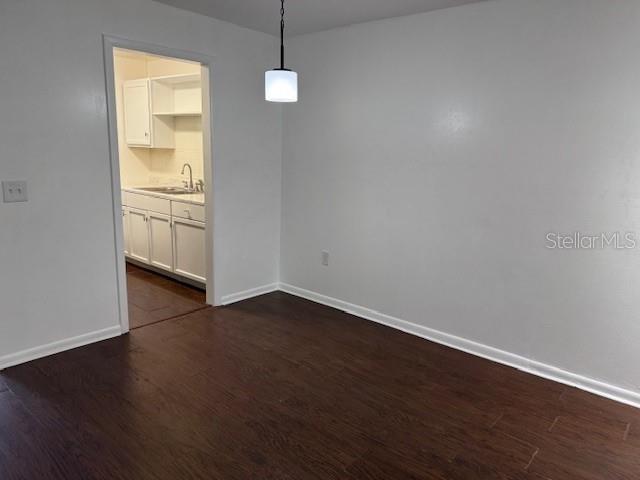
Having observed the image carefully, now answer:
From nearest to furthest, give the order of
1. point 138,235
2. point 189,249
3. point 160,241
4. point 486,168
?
point 486,168 → point 189,249 → point 160,241 → point 138,235

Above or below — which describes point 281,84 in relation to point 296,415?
above

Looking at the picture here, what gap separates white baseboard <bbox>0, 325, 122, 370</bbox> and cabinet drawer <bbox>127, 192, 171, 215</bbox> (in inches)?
60.9

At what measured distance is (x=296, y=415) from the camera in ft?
8.29

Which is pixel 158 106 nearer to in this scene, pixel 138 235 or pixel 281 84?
pixel 138 235

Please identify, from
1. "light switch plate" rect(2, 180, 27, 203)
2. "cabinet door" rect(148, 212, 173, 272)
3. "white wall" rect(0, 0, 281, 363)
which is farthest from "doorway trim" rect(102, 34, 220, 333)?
"cabinet door" rect(148, 212, 173, 272)

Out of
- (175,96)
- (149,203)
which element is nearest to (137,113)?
(175,96)

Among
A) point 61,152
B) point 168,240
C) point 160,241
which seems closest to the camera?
point 61,152

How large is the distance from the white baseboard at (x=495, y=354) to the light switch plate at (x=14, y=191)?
8.18 feet

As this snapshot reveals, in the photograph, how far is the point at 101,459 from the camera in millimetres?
2141

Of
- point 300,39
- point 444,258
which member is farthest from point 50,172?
point 444,258

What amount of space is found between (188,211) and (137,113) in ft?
5.92

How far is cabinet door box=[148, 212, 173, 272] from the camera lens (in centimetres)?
Answer: 472

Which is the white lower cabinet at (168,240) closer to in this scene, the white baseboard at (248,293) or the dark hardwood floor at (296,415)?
the white baseboard at (248,293)

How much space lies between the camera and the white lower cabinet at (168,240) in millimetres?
4405
